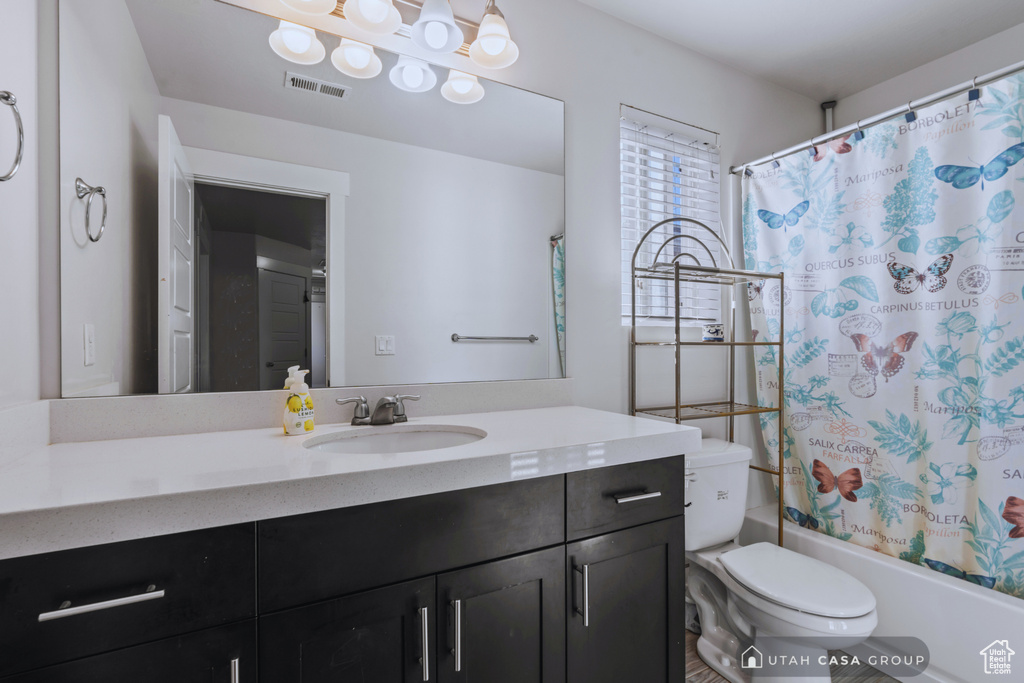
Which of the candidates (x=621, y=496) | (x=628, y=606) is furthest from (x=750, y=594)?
(x=621, y=496)

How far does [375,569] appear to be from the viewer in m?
0.85

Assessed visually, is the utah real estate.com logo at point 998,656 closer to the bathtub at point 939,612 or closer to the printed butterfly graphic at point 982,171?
the bathtub at point 939,612

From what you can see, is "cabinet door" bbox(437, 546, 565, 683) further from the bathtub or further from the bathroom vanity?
the bathtub

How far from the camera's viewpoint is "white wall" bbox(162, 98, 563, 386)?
1.35 metres

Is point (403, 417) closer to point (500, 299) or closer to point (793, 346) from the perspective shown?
point (500, 299)

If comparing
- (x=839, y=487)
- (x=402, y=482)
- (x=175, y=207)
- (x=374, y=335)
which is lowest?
(x=839, y=487)

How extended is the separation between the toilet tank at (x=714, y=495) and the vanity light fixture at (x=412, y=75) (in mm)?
1546

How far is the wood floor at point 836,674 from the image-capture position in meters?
1.66

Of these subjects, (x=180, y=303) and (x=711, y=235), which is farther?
(x=711, y=235)

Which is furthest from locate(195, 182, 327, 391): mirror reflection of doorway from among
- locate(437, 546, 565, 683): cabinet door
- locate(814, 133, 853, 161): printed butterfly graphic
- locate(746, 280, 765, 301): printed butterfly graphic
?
locate(814, 133, 853, 161): printed butterfly graphic

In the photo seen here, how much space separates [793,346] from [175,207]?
231cm

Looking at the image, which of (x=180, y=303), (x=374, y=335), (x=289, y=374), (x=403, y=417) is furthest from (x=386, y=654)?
(x=180, y=303)

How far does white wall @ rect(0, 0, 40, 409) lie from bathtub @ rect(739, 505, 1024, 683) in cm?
253

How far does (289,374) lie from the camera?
126 centimetres
